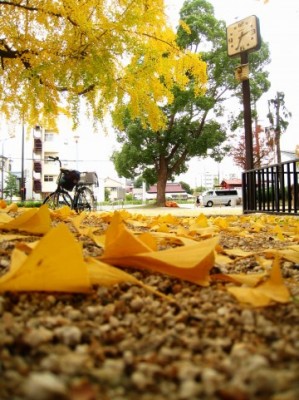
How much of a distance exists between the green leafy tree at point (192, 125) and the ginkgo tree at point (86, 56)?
15.8 metres

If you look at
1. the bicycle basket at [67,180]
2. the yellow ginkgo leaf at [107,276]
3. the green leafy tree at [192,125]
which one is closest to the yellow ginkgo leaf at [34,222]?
the yellow ginkgo leaf at [107,276]

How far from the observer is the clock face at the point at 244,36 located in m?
7.32

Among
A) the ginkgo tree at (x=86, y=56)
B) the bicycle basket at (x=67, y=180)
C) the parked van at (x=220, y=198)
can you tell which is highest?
the ginkgo tree at (x=86, y=56)

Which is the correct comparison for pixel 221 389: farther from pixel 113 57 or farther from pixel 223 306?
pixel 113 57

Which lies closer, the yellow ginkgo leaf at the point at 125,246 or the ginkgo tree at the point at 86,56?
the yellow ginkgo leaf at the point at 125,246

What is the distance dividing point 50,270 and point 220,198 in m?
31.1

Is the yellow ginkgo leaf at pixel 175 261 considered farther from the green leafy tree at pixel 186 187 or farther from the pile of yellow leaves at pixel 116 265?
the green leafy tree at pixel 186 187

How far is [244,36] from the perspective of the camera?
299 inches

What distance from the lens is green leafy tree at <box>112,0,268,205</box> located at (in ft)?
62.7

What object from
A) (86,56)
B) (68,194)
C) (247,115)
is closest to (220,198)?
(247,115)

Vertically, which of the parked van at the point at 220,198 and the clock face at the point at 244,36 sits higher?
the clock face at the point at 244,36

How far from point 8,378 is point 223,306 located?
443 millimetres

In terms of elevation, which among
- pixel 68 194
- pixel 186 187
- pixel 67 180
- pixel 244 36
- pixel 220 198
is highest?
pixel 244 36

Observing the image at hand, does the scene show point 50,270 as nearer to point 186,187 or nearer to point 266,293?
point 266,293
